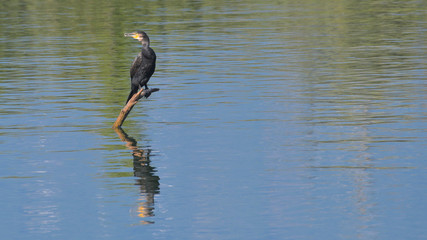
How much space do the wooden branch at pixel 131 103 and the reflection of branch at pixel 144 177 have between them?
78 centimetres

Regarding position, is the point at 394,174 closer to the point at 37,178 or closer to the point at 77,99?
the point at 37,178

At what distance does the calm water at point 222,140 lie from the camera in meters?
17.6

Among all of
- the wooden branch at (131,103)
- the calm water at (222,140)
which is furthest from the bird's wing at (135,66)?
the calm water at (222,140)

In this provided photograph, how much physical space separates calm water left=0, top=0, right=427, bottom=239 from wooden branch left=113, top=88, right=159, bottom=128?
0.99ft

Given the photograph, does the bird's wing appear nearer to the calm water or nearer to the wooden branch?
the wooden branch

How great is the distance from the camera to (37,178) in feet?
70.3

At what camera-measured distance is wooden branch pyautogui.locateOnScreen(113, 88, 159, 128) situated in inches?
1011

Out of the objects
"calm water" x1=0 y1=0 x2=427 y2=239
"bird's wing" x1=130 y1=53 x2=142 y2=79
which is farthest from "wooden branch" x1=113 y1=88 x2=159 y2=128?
"bird's wing" x1=130 y1=53 x2=142 y2=79

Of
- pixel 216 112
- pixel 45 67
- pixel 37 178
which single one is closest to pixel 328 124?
pixel 216 112

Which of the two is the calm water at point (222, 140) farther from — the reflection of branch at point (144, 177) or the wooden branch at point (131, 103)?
the wooden branch at point (131, 103)

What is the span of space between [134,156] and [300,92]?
11.0 meters

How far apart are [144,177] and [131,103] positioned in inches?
220

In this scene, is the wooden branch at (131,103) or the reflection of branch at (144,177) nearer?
the reflection of branch at (144,177)

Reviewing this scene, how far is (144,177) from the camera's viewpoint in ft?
69.3
